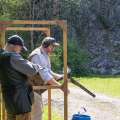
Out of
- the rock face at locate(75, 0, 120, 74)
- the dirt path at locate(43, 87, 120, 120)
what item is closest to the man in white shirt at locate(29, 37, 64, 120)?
the dirt path at locate(43, 87, 120, 120)

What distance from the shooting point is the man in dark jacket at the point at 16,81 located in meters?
7.65

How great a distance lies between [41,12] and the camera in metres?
33.3

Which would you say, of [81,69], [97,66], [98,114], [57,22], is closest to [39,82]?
[57,22]

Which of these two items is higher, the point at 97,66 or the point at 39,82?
the point at 39,82

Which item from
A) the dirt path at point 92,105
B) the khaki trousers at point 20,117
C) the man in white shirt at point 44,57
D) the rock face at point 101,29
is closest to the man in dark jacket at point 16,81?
the khaki trousers at point 20,117

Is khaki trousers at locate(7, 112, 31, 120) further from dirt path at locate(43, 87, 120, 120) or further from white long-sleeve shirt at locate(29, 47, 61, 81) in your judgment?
dirt path at locate(43, 87, 120, 120)

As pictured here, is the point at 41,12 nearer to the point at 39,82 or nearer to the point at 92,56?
the point at 92,56

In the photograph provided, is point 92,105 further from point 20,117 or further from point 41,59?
point 20,117

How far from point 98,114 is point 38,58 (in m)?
4.90

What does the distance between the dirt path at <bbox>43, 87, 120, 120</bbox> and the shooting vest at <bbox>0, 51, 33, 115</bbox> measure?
17.0ft

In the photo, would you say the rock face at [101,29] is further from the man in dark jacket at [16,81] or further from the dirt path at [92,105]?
the man in dark jacket at [16,81]

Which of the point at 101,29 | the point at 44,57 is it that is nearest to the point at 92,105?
the point at 44,57

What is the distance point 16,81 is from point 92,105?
8070 mm

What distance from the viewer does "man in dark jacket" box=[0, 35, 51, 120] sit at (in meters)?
7.65
